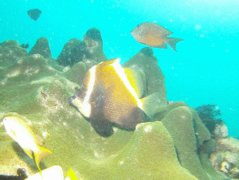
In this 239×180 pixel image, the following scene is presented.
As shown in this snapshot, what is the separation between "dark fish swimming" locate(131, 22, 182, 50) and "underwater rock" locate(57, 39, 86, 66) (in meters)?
1.75

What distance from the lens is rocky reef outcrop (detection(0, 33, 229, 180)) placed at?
301 cm

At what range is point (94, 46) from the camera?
7855 millimetres

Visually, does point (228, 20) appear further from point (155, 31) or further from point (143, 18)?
point (155, 31)

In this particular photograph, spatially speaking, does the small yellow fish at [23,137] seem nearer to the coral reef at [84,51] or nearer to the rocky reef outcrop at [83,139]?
the rocky reef outcrop at [83,139]

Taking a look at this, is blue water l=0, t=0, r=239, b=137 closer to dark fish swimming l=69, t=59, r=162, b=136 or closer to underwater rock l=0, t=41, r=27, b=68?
underwater rock l=0, t=41, r=27, b=68

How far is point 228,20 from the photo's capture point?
11444cm

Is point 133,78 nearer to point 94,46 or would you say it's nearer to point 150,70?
point 150,70

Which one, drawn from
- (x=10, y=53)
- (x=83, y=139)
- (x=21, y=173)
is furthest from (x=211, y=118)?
(x=21, y=173)

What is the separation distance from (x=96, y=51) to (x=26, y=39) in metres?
153

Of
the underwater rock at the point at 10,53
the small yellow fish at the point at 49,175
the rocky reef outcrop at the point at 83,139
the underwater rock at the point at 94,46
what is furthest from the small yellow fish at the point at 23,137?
the underwater rock at the point at 94,46

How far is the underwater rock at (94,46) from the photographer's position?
7583 millimetres

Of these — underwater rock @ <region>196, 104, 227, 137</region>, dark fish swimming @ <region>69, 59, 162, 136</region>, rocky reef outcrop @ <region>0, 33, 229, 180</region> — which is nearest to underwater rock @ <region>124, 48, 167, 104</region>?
underwater rock @ <region>196, 104, 227, 137</region>

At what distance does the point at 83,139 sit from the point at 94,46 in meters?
4.65

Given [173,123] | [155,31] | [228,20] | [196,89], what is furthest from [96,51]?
[196,89]
